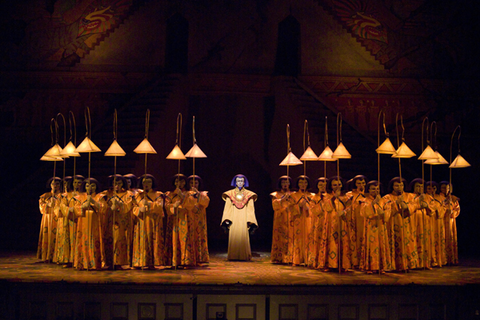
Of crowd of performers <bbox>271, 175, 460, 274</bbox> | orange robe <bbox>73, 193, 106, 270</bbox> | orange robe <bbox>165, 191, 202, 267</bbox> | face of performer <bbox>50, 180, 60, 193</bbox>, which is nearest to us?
orange robe <bbox>73, 193, 106, 270</bbox>

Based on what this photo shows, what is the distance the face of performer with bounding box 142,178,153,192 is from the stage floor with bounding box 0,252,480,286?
1.36 meters

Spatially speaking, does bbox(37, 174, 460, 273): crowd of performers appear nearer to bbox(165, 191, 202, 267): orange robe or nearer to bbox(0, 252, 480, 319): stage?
bbox(165, 191, 202, 267): orange robe

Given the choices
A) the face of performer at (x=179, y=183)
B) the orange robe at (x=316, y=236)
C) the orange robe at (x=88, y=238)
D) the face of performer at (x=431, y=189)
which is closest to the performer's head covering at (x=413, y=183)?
the face of performer at (x=431, y=189)

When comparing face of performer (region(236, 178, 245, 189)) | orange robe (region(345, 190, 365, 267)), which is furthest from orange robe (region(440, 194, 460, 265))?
face of performer (region(236, 178, 245, 189))

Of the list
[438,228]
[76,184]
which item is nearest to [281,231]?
[438,228]

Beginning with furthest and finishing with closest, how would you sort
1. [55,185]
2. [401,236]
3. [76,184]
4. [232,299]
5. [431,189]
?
[431,189], [55,185], [76,184], [401,236], [232,299]

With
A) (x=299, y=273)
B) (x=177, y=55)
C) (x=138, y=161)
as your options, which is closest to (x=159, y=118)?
(x=138, y=161)

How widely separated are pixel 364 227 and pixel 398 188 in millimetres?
946

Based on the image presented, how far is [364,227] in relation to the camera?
8.48 meters

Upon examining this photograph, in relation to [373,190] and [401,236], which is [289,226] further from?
[401,236]

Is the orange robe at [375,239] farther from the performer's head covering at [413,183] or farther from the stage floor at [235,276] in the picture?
the performer's head covering at [413,183]

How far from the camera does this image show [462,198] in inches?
544

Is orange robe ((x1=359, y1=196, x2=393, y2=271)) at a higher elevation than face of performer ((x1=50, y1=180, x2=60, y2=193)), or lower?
lower

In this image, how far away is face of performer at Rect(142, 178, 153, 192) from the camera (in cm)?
876
